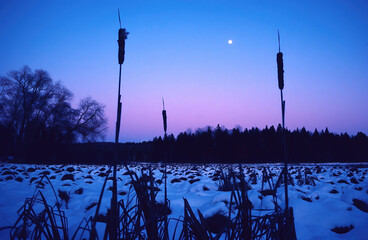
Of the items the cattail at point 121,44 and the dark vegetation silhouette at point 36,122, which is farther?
the dark vegetation silhouette at point 36,122

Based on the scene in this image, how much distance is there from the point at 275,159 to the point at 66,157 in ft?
161

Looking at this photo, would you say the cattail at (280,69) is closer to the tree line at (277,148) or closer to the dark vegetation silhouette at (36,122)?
the dark vegetation silhouette at (36,122)

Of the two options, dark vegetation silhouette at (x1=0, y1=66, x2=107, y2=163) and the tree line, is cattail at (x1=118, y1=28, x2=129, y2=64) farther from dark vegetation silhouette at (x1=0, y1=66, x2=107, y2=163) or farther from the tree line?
the tree line

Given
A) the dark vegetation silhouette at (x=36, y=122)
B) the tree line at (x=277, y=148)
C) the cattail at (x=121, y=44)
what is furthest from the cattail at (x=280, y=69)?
the tree line at (x=277, y=148)

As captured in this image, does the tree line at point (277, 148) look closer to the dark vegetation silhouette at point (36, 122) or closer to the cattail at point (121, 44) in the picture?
the dark vegetation silhouette at point (36, 122)

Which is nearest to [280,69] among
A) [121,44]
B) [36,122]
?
[121,44]

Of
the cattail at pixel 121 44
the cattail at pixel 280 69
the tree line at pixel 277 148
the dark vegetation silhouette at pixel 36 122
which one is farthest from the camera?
the tree line at pixel 277 148

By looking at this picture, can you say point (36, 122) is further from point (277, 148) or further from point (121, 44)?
point (277, 148)

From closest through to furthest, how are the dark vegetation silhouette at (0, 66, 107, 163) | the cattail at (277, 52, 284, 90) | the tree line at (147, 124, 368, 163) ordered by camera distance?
1. the cattail at (277, 52, 284, 90)
2. the dark vegetation silhouette at (0, 66, 107, 163)
3. the tree line at (147, 124, 368, 163)

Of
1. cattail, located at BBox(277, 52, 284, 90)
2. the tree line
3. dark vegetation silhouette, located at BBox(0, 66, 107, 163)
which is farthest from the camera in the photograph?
the tree line

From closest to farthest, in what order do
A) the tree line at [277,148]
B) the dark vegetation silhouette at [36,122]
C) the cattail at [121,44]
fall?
the cattail at [121,44], the dark vegetation silhouette at [36,122], the tree line at [277,148]

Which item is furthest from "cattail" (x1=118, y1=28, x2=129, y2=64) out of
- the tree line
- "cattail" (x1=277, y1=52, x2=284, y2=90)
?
the tree line

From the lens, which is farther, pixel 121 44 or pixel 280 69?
pixel 280 69

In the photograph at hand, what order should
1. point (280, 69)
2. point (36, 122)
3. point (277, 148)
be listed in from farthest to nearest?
1. point (277, 148)
2. point (36, 122)
3. point (280, 69)
